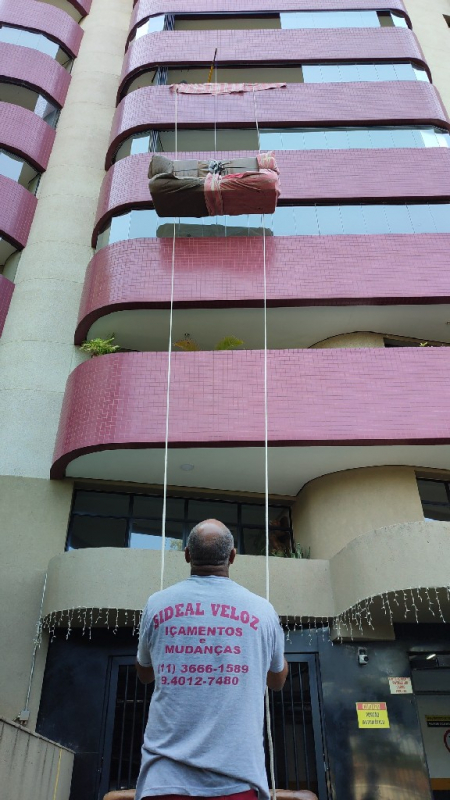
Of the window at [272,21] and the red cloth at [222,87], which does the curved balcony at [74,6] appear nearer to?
the window at [272,21]

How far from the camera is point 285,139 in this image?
1544 cm

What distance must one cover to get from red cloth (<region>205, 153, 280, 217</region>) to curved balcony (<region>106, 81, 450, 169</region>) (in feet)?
14.0

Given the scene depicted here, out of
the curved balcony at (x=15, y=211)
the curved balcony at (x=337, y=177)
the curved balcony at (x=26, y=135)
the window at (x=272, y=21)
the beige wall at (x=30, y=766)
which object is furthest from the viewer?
the window at (x=272, y=21)

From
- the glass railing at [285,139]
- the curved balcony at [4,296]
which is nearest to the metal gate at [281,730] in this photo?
the curved balcony at [4,296]

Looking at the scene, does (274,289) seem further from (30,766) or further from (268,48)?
(268,48)

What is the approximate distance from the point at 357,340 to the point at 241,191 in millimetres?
4078

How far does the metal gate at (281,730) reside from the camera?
29.2ft

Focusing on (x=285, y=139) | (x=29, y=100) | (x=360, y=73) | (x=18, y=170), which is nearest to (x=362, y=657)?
(x=285, y=139)

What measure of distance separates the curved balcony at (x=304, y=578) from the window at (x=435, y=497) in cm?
211

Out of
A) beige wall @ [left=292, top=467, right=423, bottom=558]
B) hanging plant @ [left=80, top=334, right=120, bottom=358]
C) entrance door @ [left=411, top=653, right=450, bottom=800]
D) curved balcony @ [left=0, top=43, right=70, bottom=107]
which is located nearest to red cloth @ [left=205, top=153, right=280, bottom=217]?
hanging plant @ [left=80, top=334, right=120, bottom=358]

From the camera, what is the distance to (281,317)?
12.8 meters

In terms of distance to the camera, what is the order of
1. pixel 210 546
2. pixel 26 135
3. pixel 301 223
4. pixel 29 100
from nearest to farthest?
1. pixel 210 546
2. pixel 301 223
3. pixel 26 135
4. pixel 29 100

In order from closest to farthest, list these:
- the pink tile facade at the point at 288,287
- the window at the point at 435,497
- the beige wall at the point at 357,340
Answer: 1. the pink tile facade at the point at 288,287
2. the window at the point at 435,497
3. the beige wall at the point at 357,340

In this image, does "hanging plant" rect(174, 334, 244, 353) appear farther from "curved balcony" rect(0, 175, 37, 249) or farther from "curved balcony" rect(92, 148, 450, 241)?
"curved balcony" rect(0, 175, 37, 249)
